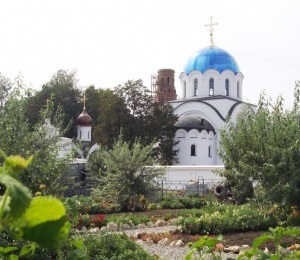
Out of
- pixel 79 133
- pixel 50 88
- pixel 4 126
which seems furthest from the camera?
pixel 50 88

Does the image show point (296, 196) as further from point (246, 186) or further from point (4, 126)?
point (4, 126)

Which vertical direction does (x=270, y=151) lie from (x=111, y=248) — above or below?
above

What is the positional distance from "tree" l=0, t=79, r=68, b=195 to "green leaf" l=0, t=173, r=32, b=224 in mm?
7020

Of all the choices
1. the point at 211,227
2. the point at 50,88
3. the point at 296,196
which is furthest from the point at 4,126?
the point at 50,88

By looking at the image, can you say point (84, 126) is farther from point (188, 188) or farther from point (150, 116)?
point (188, 188)

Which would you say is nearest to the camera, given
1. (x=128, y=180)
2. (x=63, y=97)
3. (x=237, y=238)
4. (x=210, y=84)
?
(x=237, y=238)

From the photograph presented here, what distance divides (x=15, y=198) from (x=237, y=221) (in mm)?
10409

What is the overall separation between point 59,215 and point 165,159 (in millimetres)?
35146

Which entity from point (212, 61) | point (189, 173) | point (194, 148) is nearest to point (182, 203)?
point (189, 173)

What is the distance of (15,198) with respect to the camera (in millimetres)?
550

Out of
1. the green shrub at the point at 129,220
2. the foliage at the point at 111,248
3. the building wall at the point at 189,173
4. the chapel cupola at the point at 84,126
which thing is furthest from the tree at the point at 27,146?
the chapel cupola at the point at 84,126

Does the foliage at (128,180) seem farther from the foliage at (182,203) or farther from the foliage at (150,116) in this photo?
the foliage at (150,116)

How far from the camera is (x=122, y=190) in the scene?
613 inches

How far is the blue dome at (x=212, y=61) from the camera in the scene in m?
41.0
